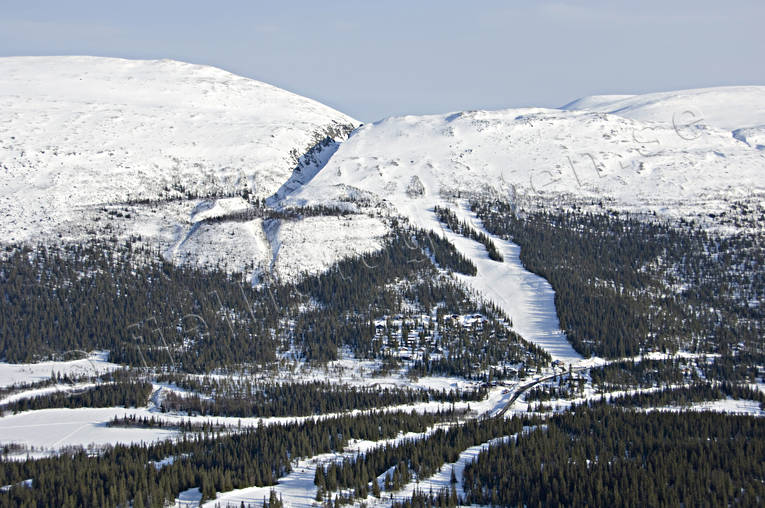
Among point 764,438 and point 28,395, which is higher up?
point 28,395

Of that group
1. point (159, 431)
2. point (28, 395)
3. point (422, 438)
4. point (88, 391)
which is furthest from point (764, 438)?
point (28, 395)

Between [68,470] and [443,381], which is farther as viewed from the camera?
[443,381]

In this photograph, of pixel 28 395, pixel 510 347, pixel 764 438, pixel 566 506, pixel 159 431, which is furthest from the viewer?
pixel 510 347

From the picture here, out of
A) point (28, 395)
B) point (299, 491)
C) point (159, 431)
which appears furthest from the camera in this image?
point (28, 395)

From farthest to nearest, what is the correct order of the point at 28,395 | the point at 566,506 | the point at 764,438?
the point at 28,395
the point at 764,438
the point at 566,506

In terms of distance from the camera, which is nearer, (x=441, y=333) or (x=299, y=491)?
(x=299, y=491)

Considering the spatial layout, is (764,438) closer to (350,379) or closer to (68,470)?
(350,379)

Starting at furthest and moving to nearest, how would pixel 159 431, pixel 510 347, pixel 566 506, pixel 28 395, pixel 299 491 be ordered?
pixel 510 347, pixel 28 395, pixel 159 431, pixel 299 491, pixel 566 506

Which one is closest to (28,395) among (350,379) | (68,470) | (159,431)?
(159,431)

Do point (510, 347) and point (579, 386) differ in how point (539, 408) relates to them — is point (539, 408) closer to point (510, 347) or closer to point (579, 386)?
point (579, 386)
